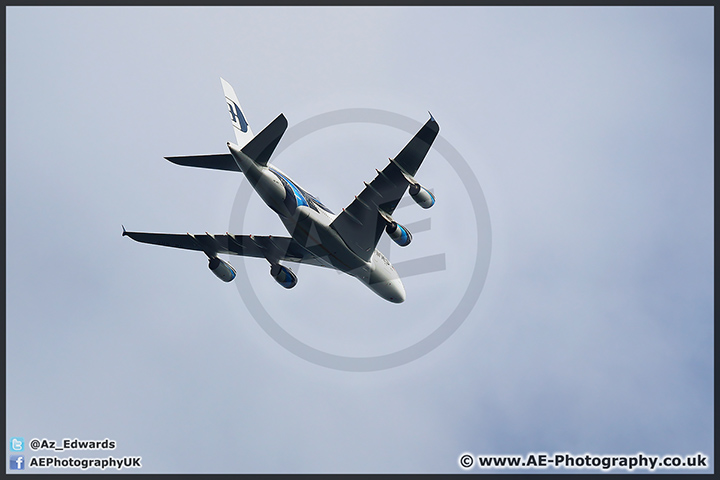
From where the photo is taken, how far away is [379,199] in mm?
→ 29672

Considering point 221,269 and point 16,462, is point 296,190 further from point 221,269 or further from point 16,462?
point 16,462

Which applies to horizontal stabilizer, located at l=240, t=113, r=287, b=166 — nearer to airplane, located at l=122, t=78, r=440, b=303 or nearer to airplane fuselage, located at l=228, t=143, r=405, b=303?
airplane, located at l=122, t=78, r=440, b=303

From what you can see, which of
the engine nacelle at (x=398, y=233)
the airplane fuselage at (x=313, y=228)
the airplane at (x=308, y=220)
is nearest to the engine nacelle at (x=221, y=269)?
the airplane at (x=308, y=220)

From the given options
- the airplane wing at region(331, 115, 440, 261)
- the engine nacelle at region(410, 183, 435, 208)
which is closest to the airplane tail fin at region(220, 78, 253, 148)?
the airplane wing at region(331, 115, 440, 261)

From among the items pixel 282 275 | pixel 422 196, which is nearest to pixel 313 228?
pixel 282 275

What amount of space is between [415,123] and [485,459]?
839 inches

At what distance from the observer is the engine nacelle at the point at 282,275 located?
34469 mm

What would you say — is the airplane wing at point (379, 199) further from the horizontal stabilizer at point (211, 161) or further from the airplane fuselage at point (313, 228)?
the horizontal stabilizer at point (211, 161)

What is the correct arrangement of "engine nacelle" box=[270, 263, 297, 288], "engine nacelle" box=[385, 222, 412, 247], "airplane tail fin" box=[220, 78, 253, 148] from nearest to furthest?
"engine nacelle" box=[385, 222, 412, 247] < "airplane tail fin" box=[220, 78, 253, 148] < "engine nacelle" box=[270, 263, 297, 288]

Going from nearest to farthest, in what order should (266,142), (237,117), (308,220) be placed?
(266,142) → (308,220) → (237,117)

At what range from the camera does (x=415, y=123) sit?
4219cm

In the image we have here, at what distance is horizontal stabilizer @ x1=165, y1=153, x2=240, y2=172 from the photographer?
2919cm

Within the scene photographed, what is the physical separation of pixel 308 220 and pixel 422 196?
5.56 metres

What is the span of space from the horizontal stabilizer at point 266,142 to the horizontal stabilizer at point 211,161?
2.49 m
